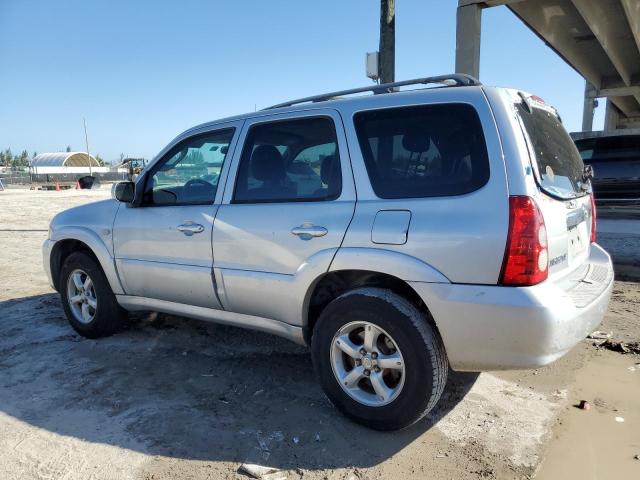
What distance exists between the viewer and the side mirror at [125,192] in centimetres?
387

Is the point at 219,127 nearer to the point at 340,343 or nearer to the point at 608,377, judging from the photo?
the point at 340,343

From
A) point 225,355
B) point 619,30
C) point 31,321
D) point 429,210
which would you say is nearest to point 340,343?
point 429,210

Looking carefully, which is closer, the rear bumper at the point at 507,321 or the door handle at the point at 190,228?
the rear bumper at the point at 507,321

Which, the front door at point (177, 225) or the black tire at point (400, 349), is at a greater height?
the front door at point (177, 225)

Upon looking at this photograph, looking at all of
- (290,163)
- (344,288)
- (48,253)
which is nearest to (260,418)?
(344,288)

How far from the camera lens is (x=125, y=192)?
153 inches

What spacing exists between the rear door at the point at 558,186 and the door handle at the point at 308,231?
3.85 ft

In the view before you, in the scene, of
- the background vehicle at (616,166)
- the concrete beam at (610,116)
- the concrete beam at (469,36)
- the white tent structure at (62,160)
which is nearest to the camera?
the background vehicle at (616,166)

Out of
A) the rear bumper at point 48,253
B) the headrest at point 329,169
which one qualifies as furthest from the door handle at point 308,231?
the rear bumper at point 48,253

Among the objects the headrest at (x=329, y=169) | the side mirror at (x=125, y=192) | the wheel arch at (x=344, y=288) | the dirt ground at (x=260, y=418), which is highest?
the headrest at (x=329, y=169)

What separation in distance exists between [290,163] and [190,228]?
0.88 meters

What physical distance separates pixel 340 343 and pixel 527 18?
1433 cm

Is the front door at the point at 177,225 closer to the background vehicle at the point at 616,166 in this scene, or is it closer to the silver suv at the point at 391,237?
the silver suv at the point at 391,237

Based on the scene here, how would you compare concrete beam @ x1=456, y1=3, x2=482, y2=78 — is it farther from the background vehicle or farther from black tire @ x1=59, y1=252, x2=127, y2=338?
black tire @ x1=59, y1=252, x2=127, y2=338
